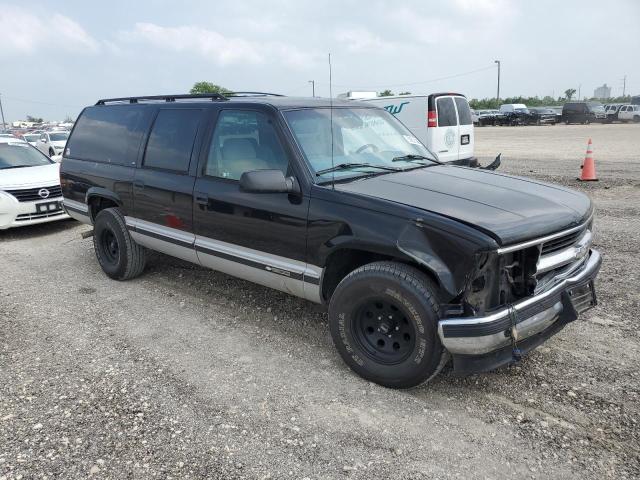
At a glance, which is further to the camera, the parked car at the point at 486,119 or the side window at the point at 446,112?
the parked car at the point at 486,119

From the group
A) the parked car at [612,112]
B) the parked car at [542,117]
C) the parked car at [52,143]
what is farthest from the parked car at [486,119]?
the parked car at [52,143]

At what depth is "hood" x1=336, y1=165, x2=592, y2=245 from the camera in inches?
118

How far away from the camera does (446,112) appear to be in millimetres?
11422

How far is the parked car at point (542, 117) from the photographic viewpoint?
A: 40625mm

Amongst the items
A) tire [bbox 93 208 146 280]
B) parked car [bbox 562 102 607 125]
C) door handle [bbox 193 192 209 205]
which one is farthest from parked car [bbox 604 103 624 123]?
door handle [bbox 193 192 209 205]

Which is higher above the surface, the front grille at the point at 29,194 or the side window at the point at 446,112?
the side window at the point at 446,112

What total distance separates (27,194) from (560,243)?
297 inches

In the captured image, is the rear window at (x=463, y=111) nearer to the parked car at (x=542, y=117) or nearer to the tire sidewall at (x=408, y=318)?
the tire sidewall at (x=408, y=318)

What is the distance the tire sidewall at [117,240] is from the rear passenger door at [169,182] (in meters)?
0.39

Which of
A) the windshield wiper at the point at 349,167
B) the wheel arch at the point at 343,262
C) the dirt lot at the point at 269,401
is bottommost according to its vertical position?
the dirt lot at the point at 269,401

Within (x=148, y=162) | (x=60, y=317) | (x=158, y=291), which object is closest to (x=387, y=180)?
(x=148, y=162)

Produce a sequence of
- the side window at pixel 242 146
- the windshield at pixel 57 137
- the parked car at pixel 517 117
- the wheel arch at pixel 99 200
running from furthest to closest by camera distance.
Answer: the parked car at pixel 517 117 → the windshield at pixel 57 137 → the wheel arch at pixel 99 200 → the side window at pixel 242 146

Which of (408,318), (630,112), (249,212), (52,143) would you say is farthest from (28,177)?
(630,112)

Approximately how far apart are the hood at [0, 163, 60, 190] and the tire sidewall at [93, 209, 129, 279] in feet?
10.0
